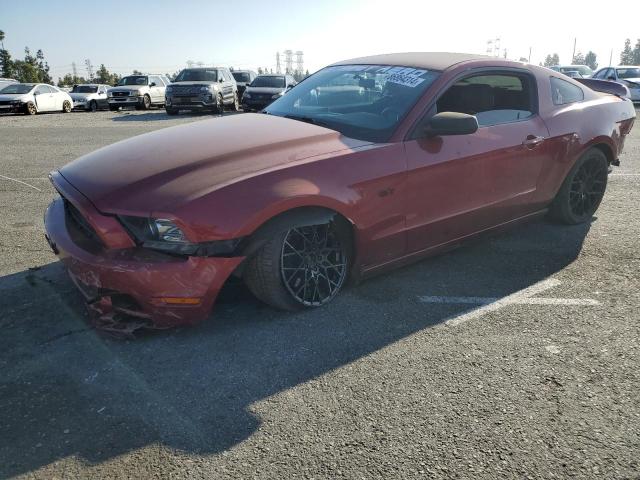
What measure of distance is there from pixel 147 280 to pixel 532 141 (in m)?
3.07

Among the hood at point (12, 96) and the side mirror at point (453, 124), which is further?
the hood at point (12, 96)

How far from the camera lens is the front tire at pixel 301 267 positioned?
10.2ft

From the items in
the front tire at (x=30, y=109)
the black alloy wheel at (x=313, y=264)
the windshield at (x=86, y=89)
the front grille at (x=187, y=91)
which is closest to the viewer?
the black alloy wheel at (x=313, y=264)

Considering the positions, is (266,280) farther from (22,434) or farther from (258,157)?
(22,434)

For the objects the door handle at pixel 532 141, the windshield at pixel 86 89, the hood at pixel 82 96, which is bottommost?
the door handle at pixel 532 141

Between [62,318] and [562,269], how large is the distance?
139 inches

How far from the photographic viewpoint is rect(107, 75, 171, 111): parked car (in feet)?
76.1

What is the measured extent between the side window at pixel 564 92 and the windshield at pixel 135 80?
75.2 feet

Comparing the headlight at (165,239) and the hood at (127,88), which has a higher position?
the hood at (127,88)

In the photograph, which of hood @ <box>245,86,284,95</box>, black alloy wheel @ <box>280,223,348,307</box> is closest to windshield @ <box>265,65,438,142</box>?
black alloy wheel @ <box>280,223,348,307</box>

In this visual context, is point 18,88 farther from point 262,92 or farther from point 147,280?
point 147,280

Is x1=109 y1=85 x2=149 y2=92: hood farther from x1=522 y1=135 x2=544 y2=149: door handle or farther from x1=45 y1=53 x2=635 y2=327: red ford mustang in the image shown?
x1=522 y1=135 x2=544 y2=149: door handle

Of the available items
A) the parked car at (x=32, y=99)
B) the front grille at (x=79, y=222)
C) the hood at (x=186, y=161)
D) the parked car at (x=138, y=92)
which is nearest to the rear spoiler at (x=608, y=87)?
the hood at (x=186, y=161)

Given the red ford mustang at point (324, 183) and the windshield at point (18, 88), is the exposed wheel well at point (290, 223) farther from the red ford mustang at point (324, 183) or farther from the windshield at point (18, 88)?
the windshield at point (18, 88)
